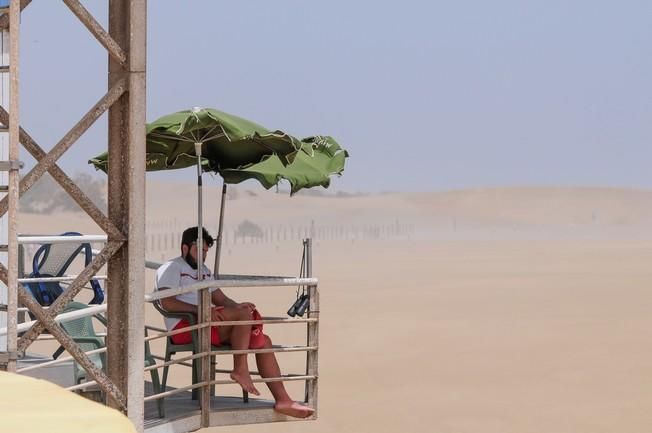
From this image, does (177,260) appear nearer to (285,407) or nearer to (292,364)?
(285,407)

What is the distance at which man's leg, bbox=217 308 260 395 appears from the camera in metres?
8.69

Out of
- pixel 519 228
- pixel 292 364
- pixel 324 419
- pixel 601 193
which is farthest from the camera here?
pixel 601 193

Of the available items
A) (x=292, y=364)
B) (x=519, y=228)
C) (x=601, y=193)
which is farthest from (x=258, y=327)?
(x=601, y=193)

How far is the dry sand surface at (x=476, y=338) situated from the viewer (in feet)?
61.8

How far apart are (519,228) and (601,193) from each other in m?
21.5

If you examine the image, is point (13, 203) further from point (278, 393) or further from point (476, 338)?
point (476, 338)

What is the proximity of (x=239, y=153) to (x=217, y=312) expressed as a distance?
1.31 meters

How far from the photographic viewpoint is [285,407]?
8812mm

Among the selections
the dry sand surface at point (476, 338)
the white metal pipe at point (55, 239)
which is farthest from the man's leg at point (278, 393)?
the dry sand surface at point (476, 338)

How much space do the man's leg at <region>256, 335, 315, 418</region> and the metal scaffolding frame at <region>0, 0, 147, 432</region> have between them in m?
1.66

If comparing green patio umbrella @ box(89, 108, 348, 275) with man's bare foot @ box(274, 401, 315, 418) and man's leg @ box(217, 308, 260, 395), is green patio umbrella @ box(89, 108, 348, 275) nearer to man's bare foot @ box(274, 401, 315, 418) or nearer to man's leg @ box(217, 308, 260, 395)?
man's leg @ box(217, 308, 260, 395)

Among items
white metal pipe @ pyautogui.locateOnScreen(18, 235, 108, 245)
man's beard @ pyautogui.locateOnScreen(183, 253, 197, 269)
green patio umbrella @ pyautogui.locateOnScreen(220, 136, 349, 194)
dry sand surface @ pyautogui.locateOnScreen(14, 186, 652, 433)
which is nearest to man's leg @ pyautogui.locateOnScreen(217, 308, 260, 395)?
man's beard @ pyautogui.locateOnScreen(183, 253, 197, 269)

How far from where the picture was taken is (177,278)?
28.5ft

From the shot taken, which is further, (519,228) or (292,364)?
(519,228)
